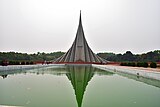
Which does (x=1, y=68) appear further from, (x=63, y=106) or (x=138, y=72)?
(x=63, y=106)

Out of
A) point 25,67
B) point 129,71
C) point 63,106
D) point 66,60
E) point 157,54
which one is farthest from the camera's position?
point 66,60

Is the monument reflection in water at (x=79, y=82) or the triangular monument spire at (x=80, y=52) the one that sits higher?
the triangular monument spire at (x=80, y=52)

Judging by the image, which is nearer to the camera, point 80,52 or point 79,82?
point 79,82

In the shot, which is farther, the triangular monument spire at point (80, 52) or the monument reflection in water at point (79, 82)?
the triangular monument spire at point (80, 52)

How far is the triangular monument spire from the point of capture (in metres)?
30.1

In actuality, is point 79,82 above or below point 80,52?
below

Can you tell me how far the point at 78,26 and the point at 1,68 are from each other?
23277mm

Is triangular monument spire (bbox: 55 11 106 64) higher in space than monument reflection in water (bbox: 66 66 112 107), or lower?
higher

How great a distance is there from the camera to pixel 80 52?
103 ft

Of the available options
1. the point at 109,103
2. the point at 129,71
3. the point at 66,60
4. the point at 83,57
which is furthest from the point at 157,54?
the point at 109,103

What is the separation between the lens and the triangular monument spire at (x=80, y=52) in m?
30.1

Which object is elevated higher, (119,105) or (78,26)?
(78,26)

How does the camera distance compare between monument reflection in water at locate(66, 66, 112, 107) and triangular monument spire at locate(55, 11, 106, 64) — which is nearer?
monument reflection in water at locate(66, 66, 112, 107)

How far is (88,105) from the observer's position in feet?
9.93
